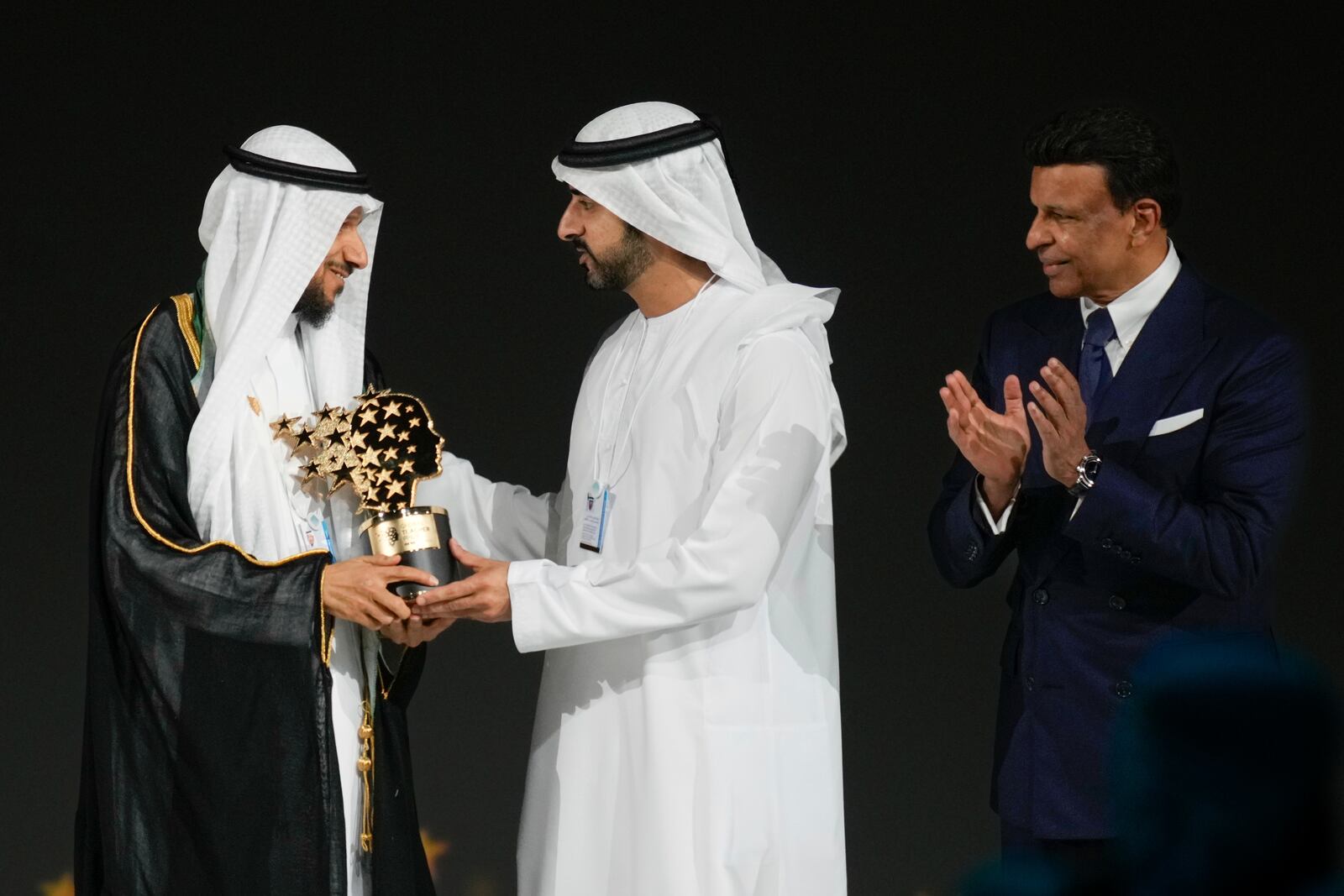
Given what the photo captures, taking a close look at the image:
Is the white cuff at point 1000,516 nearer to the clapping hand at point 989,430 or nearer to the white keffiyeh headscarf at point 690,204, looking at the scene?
the clapping hand at point 989,430

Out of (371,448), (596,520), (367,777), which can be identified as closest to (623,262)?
(596,520)

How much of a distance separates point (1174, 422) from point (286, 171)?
162cm

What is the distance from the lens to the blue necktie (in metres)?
2.87

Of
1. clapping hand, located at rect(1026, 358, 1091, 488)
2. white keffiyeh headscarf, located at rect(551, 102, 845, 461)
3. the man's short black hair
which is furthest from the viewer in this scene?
white keffiyeh headscarf, located at rect(551, 102, 845, 461)

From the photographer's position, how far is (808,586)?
317cm

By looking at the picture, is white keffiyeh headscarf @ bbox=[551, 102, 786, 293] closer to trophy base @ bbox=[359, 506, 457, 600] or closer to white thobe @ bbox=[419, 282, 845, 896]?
white thobe @ bbox=[419, 282, 845, 896]

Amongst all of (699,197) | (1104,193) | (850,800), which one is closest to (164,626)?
(699,197)

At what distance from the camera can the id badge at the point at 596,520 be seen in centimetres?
313

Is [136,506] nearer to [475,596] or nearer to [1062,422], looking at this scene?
[475,596]

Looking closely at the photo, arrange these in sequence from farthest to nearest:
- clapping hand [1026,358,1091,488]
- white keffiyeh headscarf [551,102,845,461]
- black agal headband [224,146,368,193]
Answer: white keffiyeh headscarf [551,102,845,461]
black agal headband [224,146,368,193]
clapping hand [1026,358,1091,488]

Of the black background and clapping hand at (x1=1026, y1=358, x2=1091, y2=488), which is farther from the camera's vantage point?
the black background

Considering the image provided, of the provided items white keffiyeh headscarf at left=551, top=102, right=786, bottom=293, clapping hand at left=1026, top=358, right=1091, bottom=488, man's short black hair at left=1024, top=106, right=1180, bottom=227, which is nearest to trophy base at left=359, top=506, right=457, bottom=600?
white keffiyeh headscarf at left=551, top=102, right=786, bottom=293

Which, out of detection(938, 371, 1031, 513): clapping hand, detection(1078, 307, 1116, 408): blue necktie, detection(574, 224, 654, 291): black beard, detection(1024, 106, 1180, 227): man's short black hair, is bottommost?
detection(938, 371, 1031, 513): clapping hand

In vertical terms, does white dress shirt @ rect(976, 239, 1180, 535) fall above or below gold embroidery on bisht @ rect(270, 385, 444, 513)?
above
